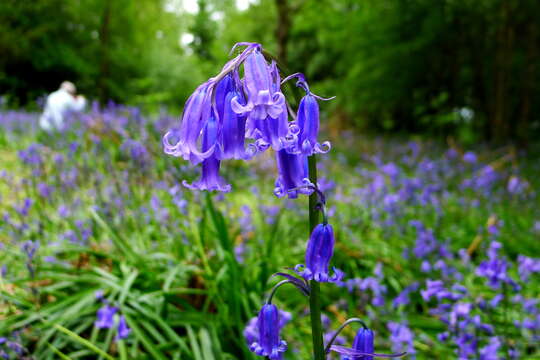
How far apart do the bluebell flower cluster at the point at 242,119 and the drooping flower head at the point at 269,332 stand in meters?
0.32

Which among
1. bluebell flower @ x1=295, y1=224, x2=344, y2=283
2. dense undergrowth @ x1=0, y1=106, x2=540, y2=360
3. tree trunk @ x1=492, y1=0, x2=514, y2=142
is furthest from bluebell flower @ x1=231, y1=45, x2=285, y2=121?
tree trunk @ x1=492, y1=0, x2=514, y2=142

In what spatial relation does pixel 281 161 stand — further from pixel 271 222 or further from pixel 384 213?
pixel 384 213

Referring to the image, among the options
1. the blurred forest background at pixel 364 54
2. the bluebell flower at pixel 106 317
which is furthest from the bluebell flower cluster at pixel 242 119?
the blurred forest background at pixel 364 54

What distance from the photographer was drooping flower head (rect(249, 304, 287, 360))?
42.7 inches

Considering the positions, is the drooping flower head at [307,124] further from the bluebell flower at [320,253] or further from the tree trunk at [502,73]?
the tree trunk at [502,73]

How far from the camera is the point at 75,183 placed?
3.67 meters

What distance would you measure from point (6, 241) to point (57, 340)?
4.46 ft

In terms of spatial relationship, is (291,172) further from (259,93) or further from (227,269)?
(227,269)

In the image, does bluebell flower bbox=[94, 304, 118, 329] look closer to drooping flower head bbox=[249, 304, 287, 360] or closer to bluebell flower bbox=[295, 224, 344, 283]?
drooping flower head bbox=[249, 304, 287, 360]

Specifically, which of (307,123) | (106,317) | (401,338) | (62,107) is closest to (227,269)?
(106,317)

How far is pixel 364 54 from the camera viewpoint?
32.3ft

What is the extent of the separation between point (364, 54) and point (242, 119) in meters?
9.53

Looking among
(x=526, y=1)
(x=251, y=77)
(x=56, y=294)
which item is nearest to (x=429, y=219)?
(x=56, y=294)

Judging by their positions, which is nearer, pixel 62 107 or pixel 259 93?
pixel 259 93
